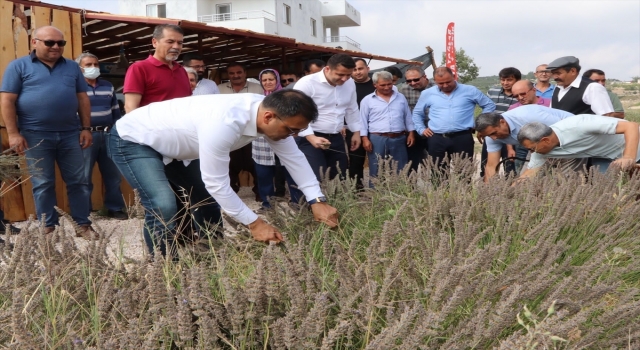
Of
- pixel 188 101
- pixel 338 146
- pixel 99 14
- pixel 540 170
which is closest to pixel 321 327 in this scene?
pixel 188 101

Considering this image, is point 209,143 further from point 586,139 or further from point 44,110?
point 586,139

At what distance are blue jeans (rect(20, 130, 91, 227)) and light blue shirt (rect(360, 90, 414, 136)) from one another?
9.79ft

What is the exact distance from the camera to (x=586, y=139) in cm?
471

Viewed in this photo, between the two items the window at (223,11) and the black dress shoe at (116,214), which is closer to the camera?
the black dress shoe at (116,214)

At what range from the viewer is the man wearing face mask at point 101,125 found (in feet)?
20.7

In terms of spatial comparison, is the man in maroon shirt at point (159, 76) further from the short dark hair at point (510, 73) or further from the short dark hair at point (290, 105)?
the short dark hair at point (510, 73)

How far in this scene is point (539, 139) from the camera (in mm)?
4547

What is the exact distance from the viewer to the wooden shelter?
612 centimetres

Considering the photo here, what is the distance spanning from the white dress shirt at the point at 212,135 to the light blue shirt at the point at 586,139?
2179 mm

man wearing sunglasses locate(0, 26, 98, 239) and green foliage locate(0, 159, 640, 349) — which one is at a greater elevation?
man wearing sunglasses locate(0, 26, 98, 239)

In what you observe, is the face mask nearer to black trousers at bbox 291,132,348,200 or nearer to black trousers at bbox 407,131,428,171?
black trousers at bbox 291,132,348,200

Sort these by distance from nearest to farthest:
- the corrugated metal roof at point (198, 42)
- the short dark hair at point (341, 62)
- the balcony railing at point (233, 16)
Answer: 1. the short dark hair at point (341, 62)
2. the corrugated metal roof at point (198, 42)
3. the balcony railing at point (233, 16)

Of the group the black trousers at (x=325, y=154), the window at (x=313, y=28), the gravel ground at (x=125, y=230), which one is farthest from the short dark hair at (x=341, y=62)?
the window at (x=313, y=28)

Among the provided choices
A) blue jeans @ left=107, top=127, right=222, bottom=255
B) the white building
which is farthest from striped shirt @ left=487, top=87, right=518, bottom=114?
the white building
